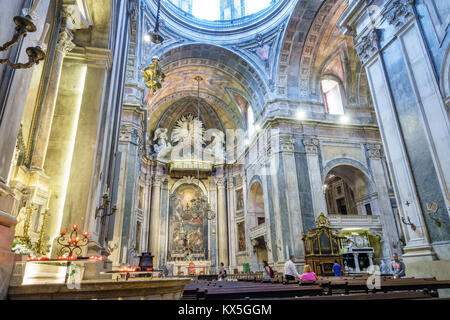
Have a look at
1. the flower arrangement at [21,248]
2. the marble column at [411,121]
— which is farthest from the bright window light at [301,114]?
the flower arrangement at [21,248]

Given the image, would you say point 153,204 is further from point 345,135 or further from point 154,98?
point 345,135

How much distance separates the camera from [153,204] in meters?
19.8

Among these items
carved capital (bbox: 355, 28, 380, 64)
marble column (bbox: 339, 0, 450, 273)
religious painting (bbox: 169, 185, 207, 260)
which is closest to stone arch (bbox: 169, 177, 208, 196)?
religious painting (bbox: 169, 185, 207, 260)

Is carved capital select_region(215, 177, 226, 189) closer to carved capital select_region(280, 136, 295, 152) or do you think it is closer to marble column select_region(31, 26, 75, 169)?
carved capital select_region(280, 136, 295, 152)

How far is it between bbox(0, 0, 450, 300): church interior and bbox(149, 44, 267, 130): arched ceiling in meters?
0.14

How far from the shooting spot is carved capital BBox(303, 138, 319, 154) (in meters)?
14.8

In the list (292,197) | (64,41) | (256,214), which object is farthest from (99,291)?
(256,214)

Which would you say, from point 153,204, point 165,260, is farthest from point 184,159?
point 165,260

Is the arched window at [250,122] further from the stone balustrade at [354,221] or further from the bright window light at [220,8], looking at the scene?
the stone balustrade at [354,221]

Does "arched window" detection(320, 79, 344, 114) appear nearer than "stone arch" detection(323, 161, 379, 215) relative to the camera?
No

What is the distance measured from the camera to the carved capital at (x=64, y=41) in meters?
5.23

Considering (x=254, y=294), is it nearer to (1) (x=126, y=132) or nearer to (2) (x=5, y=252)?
(2) (x=5, y=252)

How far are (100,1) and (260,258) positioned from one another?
49.7ft

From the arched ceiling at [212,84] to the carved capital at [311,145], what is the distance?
3931 millimetres
